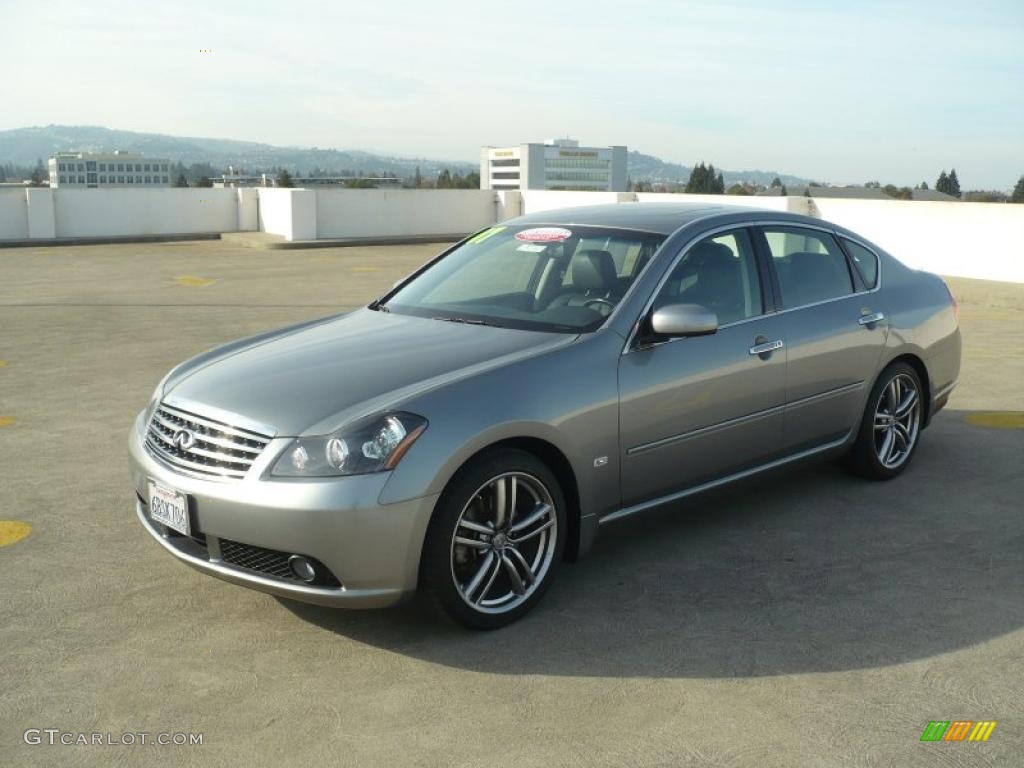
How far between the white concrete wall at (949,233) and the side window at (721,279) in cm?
1303

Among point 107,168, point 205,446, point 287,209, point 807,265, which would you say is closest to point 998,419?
point 807,265

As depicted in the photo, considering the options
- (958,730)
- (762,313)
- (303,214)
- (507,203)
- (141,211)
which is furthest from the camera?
(507,203)

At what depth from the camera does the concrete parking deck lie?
345cm

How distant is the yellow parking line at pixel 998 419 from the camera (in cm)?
764

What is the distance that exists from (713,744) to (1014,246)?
15.8 meters

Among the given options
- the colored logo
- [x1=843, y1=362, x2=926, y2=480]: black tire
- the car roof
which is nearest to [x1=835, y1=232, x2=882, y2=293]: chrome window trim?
[x1=843, y1=362, x2=926, y2=480]: black tire

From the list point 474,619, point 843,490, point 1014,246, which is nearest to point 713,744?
point 474,619

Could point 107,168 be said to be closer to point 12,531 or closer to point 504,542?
point 12,531

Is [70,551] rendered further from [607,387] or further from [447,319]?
[607,387]

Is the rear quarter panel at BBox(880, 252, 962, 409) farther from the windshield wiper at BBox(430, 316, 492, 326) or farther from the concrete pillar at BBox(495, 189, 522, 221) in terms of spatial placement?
the concrete pillar at BBox(495, 189, 522, 221)

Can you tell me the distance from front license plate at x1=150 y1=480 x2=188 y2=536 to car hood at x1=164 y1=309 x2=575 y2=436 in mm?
343

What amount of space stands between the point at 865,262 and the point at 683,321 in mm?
2073

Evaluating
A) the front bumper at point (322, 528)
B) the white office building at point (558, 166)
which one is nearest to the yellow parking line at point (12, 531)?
the front bumper at point (322, 528)

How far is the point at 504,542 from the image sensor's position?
425 centimetres
